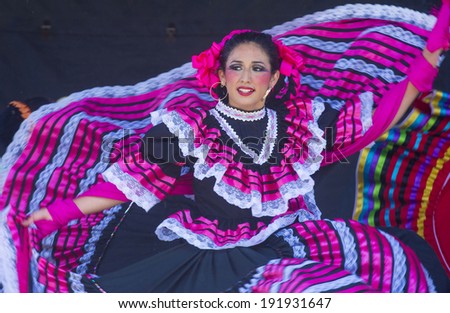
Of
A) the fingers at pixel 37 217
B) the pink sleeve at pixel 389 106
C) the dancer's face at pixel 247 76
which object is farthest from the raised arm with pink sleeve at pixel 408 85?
the fingers at pixel 37 217

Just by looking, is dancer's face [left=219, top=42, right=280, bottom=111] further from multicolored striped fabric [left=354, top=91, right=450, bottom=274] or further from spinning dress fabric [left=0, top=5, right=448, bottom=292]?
multicolored striped fabric [left=354, top=91, right=450, bottom=274]

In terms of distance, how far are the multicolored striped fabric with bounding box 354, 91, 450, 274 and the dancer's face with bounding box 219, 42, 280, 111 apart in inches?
20.7

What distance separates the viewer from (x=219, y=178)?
9.77 feet

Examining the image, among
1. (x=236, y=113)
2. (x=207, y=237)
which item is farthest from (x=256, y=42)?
(x=207, y=237)

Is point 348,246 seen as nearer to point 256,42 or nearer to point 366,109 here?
point 366,109

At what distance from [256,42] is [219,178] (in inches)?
22.3

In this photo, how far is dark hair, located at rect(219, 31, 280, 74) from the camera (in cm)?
311

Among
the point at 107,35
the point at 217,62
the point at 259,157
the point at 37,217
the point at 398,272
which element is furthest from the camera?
the point at 107,35

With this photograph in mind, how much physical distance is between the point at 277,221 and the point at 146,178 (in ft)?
1.70

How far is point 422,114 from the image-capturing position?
10.4ft

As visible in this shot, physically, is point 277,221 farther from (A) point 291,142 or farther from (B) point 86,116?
(B) point 86,116

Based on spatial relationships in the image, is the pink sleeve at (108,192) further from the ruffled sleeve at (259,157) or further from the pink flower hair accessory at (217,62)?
the pink flower hair accessory at (217,62)

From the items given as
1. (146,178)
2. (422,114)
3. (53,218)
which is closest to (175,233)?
(146,178)
